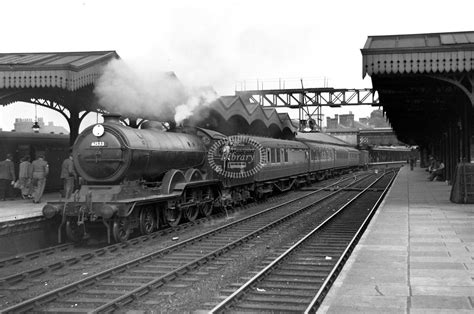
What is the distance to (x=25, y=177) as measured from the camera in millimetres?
13539

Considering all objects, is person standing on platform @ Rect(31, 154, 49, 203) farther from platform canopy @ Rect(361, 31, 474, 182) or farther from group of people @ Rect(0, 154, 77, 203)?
platform canopy @ Rect(361, 31, 474, 182)

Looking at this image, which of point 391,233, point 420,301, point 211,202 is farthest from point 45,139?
point 420,301

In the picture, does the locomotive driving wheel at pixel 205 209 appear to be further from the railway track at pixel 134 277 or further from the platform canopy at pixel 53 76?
the platform canopy at pixel 53 76

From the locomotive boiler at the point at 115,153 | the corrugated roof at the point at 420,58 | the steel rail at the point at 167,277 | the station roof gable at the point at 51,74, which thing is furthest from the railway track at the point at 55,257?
the corrugated roof at the point at 420,58

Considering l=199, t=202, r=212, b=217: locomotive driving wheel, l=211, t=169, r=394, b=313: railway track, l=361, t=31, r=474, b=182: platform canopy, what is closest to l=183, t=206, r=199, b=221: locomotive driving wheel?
l=199, t=202, r=212, b=217: locomotive driving wheel

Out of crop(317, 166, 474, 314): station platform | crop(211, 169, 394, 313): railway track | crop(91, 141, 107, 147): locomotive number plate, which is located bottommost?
crop(211, 169, 394, 313): railway track

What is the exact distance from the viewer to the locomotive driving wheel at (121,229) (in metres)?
9.45

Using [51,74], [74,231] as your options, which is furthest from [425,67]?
[51,74]

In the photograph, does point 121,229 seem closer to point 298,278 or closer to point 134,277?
point 134,277

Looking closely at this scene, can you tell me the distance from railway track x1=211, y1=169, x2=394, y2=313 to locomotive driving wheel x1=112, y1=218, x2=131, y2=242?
3.33 meters

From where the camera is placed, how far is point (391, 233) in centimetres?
948

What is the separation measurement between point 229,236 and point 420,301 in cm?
583

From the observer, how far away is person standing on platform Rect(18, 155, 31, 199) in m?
13.3

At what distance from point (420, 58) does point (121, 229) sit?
8.95m
